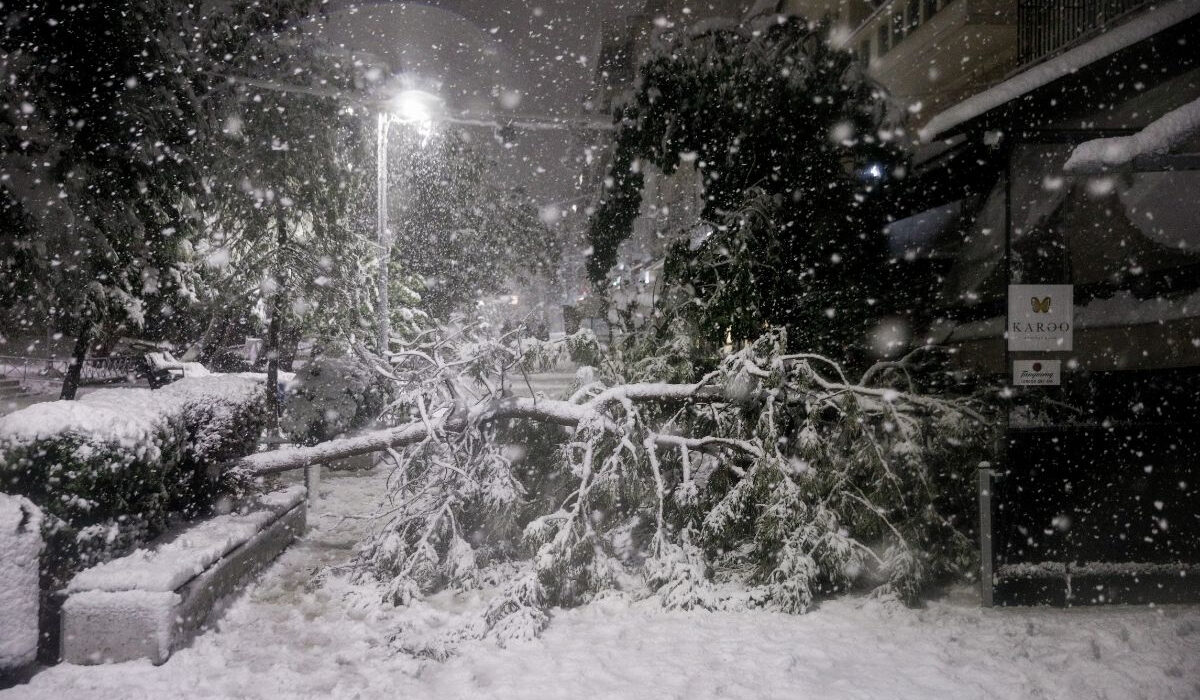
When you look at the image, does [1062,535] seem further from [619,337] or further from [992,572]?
→ [619,337]

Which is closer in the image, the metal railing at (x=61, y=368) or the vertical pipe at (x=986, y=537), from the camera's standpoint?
the vertical pipe at (x=986, y=537)

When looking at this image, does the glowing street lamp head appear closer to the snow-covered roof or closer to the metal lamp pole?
the metal lamp pole

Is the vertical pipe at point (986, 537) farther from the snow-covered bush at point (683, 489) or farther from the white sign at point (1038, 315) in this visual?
the white sign at point (1038, 315)

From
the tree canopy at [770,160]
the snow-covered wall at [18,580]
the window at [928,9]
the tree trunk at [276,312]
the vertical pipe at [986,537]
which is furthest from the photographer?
the window at [928,9]

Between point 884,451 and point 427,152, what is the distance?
1749cm

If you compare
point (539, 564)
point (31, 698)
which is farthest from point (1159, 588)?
point (31, 698)

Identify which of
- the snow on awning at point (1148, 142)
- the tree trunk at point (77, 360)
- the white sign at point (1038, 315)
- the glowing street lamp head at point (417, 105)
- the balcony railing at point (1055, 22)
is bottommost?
the tree trunk at point (77, 360)

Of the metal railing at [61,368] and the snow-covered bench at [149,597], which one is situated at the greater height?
the metal railing at [61,368]

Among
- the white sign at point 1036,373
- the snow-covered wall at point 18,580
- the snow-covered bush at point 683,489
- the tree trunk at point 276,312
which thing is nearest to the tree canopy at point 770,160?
the snow-covered bush at point 683,489

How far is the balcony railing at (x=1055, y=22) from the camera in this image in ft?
27.3

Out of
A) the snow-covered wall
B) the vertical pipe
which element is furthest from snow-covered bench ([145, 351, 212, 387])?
the vertical pipe

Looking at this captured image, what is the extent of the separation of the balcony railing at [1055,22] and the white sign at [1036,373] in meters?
5.28

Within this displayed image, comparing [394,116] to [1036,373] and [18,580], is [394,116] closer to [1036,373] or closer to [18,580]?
[18,580]

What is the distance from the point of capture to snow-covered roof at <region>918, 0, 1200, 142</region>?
613cm
